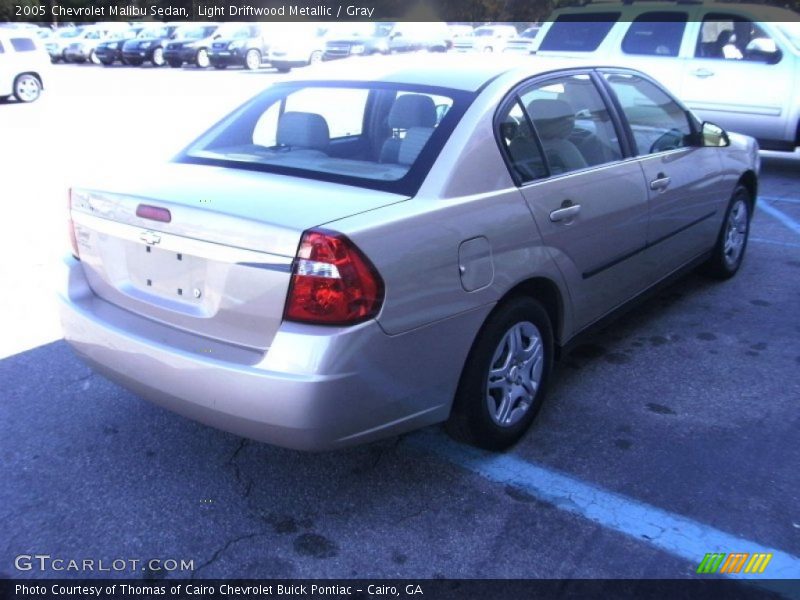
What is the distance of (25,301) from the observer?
5023 millimetres

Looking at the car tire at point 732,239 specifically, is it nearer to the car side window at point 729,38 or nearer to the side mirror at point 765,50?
the side mirror at point 765,50

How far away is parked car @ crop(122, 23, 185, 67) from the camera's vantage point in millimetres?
32531

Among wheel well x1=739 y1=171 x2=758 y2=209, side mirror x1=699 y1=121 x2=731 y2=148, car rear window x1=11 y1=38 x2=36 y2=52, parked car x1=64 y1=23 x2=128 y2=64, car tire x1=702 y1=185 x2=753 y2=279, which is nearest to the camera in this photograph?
side mirror x1=699 y1=121 x2=731 y2=148

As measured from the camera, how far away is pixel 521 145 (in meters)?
3.38

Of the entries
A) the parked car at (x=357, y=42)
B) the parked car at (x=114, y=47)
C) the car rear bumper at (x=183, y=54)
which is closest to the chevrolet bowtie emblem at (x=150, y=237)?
the parked car at (x=357, y=42)

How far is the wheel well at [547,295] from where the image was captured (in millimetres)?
3291

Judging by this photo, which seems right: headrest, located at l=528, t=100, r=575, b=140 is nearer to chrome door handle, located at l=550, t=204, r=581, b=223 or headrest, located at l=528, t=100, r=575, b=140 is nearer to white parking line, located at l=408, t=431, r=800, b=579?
chrome door handle, located at l=550, t=204, r=581, b=223

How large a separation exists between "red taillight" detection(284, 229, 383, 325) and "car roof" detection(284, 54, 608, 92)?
3.87ft

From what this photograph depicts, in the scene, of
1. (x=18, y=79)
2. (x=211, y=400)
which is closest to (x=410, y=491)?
(x=211, y=400)

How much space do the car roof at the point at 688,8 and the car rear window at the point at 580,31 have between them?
94 millimetres

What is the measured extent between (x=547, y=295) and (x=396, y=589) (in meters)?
1.54

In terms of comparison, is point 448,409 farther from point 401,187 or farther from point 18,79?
point 18,79

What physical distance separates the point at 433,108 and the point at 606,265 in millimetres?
1221

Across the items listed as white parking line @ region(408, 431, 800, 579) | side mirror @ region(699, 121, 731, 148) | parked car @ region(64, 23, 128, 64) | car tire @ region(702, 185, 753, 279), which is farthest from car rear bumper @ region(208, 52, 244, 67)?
white parking line @ region(408, 431, 800, 579)
